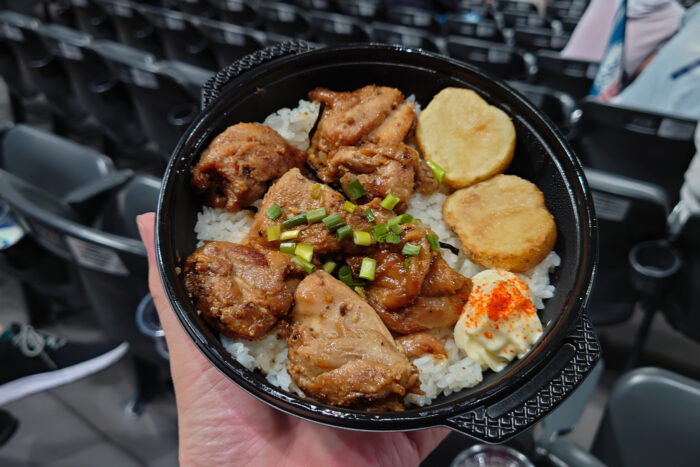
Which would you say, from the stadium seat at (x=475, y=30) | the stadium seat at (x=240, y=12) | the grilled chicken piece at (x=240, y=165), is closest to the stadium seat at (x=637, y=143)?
the grilled chicken piece at (x=240, y=165)

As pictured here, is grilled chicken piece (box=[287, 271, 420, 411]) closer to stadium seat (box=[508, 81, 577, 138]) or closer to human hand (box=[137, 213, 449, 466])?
human hand (box=[137, 213, 449, 466])

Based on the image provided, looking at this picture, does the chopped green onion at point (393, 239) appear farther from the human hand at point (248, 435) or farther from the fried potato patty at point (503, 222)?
the human hand at point (248, 435)

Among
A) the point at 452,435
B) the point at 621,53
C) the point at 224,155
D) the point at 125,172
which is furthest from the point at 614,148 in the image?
the point at 125,172

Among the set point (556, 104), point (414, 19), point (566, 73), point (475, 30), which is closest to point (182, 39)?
point (414, 19)

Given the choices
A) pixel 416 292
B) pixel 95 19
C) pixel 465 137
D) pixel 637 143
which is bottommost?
pixel 95 19

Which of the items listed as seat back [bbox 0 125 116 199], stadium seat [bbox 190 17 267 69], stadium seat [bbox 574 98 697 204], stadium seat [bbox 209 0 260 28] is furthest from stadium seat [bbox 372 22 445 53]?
seat back [bbox 0 125 116 199]

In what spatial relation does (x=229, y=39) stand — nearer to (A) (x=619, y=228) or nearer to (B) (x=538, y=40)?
(B) (x=538, y=40)
